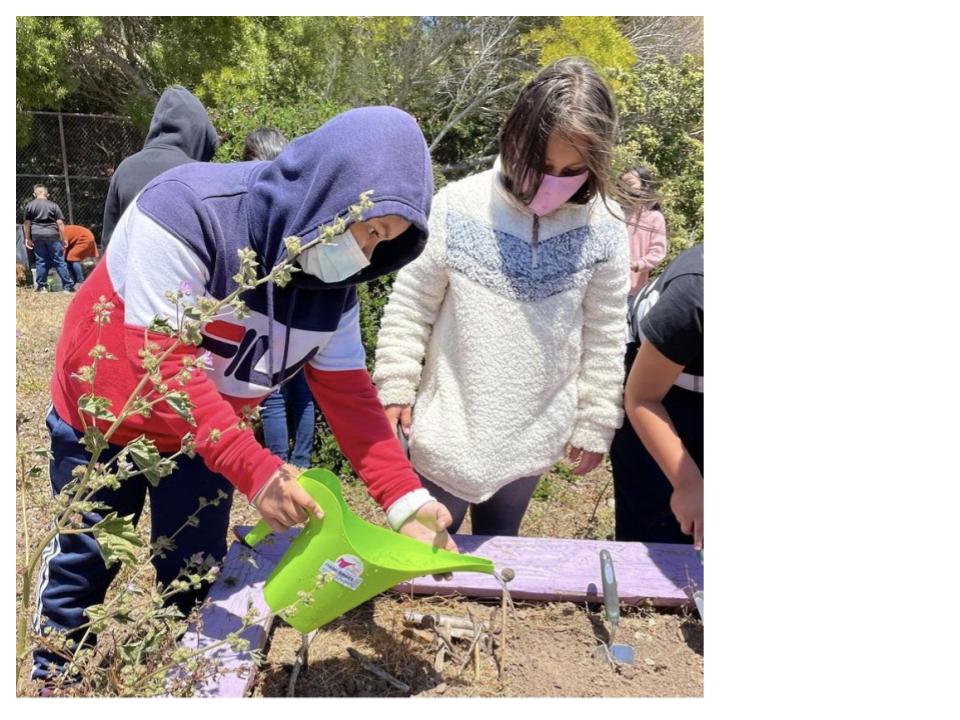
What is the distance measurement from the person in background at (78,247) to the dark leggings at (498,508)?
3.65ft

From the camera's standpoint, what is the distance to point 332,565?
1.19m

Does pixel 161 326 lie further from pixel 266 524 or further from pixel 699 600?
pixel 699 600

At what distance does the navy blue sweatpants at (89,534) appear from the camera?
4.40 ft

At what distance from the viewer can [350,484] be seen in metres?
3.35

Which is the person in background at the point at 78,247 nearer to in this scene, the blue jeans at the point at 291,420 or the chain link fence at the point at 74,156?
the chain link fence at the point at 74,156

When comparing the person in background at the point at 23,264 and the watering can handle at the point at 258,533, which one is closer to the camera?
the watering can handle at the point at 258,533

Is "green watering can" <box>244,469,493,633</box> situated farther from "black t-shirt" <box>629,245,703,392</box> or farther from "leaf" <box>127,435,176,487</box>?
"black t-shirt" <box>629,245,703,392</box>

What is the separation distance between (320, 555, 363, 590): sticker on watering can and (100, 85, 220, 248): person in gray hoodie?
1.50 metres

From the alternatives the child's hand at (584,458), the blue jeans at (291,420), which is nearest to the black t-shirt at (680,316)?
the child's hand at (584,458)

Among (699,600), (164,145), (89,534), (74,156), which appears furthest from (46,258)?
(699,600)

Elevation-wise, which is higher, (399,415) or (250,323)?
(250,323)

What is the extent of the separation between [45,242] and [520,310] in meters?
1.42

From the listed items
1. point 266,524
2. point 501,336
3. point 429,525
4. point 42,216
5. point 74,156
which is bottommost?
point 429,525

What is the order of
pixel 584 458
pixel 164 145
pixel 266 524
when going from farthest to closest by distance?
pixel 164 145, pixel 584 458, pixel 266 524
